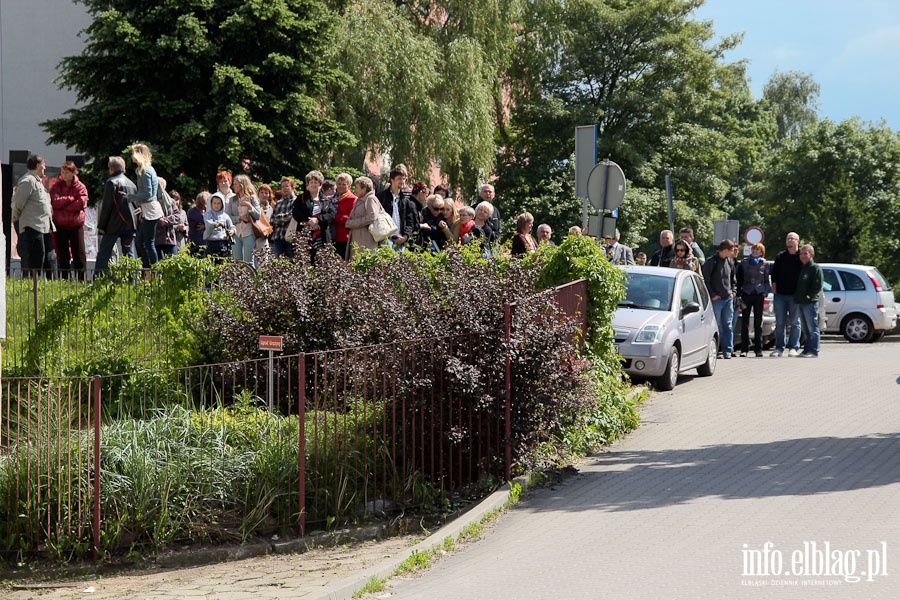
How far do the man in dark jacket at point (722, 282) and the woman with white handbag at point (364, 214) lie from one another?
7.24 meters

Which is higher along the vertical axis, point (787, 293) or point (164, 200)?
point (164, 200)

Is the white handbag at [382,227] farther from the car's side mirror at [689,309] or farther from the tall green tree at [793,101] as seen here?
the tall green tree at [793,101]

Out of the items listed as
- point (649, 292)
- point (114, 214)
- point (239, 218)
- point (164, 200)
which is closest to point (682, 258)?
point (649, 292)

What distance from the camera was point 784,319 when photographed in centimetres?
2175

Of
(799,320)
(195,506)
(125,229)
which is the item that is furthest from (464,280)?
(799,320)

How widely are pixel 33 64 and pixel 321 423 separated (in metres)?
38.4

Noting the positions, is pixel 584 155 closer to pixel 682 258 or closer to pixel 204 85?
pixel 682 258

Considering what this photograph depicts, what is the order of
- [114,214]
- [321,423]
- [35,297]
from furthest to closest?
1. [114,214]
2. [35,297]
3. [321,423]

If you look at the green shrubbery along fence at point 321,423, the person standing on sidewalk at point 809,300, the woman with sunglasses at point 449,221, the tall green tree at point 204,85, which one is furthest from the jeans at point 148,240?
the person standing on sidewalk at point 809,300

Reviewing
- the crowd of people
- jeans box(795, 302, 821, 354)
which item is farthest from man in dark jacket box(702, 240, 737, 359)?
the crowd of people

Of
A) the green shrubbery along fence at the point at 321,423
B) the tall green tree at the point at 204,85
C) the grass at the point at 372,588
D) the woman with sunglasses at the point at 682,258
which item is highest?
the tall green tree at the point at 204,85

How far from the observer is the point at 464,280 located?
425 inches

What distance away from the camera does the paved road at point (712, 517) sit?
23.6ft

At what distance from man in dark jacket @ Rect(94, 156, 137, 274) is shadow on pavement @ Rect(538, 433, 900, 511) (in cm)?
823
